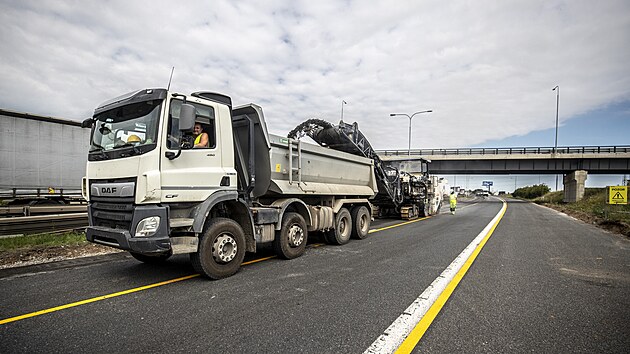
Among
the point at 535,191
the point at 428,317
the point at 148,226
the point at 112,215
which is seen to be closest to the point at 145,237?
the point at 148,226

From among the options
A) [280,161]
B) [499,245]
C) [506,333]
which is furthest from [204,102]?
[499,245]

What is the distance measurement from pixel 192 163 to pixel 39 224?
737 centimetres

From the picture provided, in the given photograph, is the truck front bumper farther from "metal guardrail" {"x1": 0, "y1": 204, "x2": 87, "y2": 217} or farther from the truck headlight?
"metal guardrail" {"x1": 0, "y1": 204, "x2": 87, "y2": 217}

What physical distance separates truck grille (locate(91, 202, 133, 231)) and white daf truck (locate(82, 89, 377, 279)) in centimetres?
1

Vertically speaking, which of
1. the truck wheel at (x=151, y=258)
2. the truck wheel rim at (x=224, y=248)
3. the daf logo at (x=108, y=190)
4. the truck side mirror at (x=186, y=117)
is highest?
the truck side mirror at (x=186, y=117)

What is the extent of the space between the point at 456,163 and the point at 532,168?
27.6 ft

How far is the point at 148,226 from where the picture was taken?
443cm

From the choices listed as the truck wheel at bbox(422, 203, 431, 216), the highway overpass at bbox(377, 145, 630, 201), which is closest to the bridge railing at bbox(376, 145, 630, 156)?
the highway overpass at bbox(377, 145, 630, 201)

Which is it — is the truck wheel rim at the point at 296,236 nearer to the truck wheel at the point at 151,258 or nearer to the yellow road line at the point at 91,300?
the yellow road line at the point at 91,300

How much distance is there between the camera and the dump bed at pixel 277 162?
6.11 metres

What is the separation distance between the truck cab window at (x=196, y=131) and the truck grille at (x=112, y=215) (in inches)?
40.7

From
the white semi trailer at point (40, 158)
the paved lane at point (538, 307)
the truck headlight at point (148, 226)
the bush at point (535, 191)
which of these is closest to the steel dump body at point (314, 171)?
the truck headlight at point (148, 226)

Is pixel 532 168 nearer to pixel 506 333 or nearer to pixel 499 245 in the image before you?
pixel 499 245

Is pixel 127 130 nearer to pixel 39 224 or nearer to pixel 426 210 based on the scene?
pixel 39 224
